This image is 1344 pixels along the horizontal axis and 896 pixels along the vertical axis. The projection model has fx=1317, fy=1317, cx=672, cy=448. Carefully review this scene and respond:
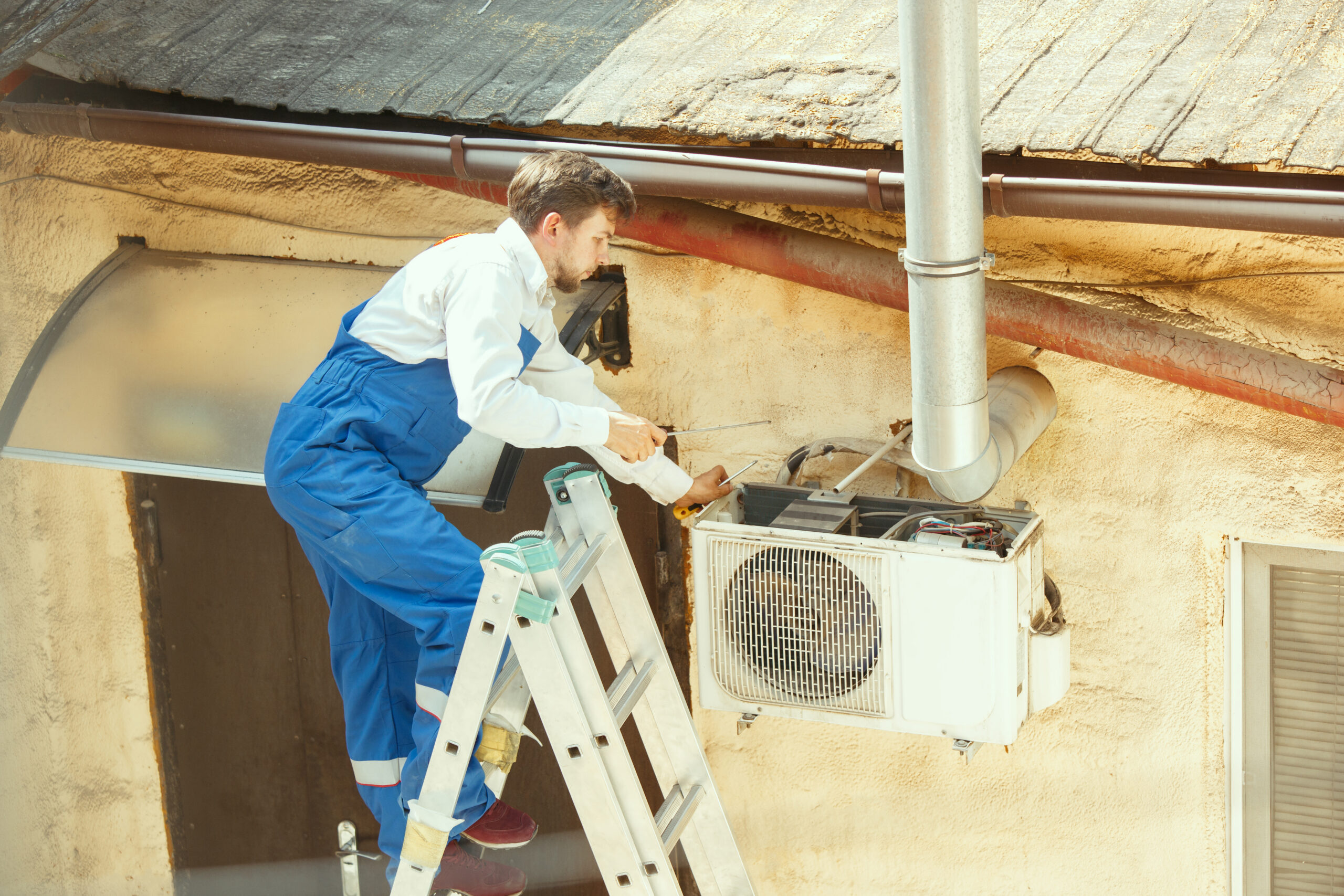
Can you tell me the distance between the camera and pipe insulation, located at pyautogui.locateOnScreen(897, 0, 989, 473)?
2662mm

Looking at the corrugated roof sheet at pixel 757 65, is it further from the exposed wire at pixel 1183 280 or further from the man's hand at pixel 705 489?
the man's hand at pixel 705 489

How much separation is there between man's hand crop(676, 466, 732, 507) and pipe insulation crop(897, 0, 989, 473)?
24.8 inches

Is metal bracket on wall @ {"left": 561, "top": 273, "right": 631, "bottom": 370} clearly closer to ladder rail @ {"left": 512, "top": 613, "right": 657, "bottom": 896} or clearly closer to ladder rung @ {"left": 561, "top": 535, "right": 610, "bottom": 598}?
ladder rung @ {"left": 561, "top": 535, "right": 610, "bottom": 598}

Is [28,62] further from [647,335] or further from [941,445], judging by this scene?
[941,445]

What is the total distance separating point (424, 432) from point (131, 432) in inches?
58.9

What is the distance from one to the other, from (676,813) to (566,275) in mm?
1259

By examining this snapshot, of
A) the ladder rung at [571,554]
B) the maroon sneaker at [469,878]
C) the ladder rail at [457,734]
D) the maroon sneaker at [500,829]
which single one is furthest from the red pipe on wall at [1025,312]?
the maroon sneaker at [469,878]

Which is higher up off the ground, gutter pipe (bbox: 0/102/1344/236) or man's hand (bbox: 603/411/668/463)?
gutter pipe (bbox: 0/102/1344/236)

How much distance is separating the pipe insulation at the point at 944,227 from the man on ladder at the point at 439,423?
63 cm

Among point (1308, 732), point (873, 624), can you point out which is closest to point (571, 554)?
point (873, 624)

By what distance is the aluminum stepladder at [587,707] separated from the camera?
267cm

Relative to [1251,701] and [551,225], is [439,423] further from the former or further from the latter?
[1251,701]

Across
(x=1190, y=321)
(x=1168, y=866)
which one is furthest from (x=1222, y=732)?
(x=1190, y=321)

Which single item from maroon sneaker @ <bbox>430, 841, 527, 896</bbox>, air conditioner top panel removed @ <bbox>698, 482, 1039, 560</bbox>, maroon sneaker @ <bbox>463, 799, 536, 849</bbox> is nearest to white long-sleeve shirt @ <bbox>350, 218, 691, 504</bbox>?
air conditioner top panel removed @ <bbox>698, 482, 1039, 560</bbox>
